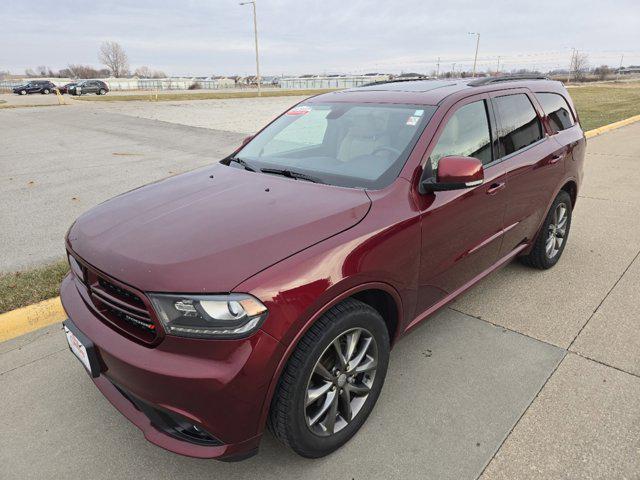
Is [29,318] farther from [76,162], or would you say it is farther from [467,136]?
[76,162]

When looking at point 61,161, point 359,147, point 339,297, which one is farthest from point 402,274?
point 61,161

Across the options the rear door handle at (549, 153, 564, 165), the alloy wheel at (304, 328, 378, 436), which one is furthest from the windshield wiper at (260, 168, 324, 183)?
the rear door handle at (549, 153, 564, 165)

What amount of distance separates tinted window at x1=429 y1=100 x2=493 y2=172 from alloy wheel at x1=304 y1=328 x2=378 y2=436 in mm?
1153

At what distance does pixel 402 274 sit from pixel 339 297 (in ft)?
1.72

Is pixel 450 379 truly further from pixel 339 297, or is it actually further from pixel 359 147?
pixel 359 147

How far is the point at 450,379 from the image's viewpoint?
2846mm

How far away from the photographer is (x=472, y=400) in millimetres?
2650

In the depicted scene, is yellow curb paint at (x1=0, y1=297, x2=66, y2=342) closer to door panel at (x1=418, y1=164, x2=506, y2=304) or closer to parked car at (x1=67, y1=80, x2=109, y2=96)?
door panel at (x1=418, y1=164, x2=506, y2=304)

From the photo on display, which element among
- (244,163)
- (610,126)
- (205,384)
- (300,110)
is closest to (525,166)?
(300,110)

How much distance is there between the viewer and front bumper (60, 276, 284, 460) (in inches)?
70.9

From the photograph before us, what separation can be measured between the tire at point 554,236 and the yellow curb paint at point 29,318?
405 cm

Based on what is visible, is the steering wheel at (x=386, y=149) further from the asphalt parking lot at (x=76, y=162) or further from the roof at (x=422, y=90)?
the asphalt parking lot at (x=76, y=162)

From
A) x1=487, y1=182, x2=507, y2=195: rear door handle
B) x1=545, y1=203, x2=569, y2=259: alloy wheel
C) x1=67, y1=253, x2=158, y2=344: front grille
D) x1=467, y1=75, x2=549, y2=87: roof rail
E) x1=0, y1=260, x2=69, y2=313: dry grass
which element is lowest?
x1=0, y1=260, x2=69, y2=313: dry grass

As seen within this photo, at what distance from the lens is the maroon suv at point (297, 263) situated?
1837mm
